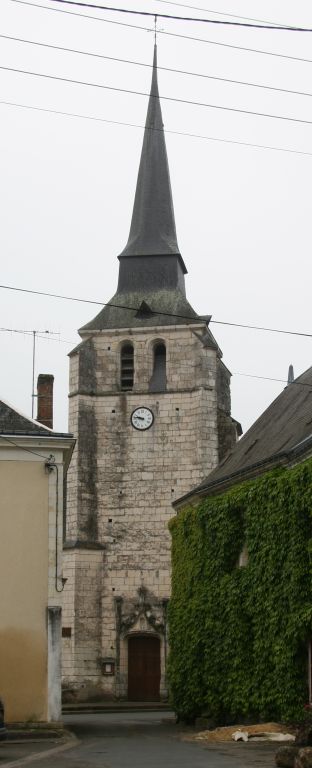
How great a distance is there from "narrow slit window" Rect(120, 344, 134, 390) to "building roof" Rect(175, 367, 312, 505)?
1374 centimetres

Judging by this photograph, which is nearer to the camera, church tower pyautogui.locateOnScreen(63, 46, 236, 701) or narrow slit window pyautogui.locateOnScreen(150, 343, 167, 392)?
church tower pyautogui.locateOnScreen(63, 46, 236, 701)

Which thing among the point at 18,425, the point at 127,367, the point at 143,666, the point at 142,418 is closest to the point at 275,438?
the point at 18,425

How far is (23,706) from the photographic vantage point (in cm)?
2091

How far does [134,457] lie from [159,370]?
3.71 meters

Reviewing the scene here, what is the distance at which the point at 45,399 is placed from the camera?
27.3 m

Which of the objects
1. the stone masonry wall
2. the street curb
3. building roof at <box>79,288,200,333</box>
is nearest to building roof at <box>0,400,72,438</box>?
the street curb

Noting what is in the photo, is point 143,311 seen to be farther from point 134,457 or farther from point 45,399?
point 45,399

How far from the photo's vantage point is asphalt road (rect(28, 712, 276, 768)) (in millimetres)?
14859

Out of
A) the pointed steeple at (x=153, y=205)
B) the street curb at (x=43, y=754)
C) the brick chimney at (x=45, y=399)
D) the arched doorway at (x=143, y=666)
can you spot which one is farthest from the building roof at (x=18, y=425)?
the pointed steeple at (x=153, y=205)

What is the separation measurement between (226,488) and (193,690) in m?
4.57

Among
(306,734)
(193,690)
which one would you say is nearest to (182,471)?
(193,690)

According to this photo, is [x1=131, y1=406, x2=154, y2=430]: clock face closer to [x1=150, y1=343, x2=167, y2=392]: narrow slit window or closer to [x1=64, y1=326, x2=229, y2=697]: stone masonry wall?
[x1=64, y1=326, x2=229, y2=697]: stone masonry wall

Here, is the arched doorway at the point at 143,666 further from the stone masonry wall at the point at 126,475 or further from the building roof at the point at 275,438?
the building roof at the point at 275,438

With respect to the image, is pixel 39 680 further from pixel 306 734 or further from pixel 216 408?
pixel 216 408
